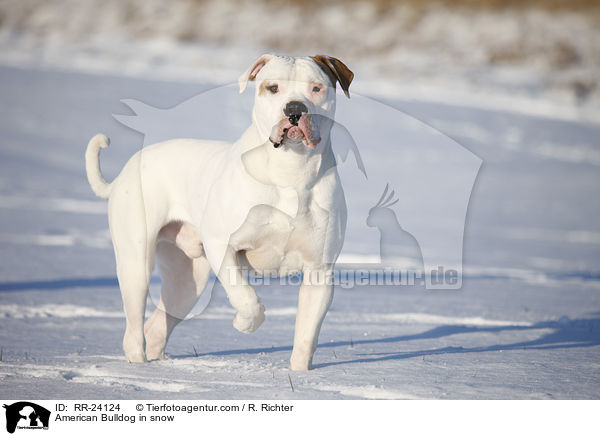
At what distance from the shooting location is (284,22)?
99.8ft

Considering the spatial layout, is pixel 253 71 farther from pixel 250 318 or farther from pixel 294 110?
pixel 250 318

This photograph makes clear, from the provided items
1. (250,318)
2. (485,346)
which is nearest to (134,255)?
(250,318)

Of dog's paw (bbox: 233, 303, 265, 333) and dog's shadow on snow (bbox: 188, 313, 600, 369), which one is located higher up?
dog's shadow on snow (bbox: 188, 313, 600, 369)

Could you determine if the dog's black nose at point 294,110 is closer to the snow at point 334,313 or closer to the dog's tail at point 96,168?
the snow at point 334,313

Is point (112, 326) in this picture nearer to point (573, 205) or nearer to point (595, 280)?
point (595, 280)

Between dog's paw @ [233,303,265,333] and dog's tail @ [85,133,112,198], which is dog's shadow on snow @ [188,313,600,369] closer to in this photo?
dog's paw @ [233,303,265,333]

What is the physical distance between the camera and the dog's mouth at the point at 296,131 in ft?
13.0

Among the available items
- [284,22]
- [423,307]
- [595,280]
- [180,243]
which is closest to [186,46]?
[284,22]

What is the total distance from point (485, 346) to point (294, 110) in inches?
92.7

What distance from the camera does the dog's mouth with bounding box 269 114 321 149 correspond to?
3.96 metres
